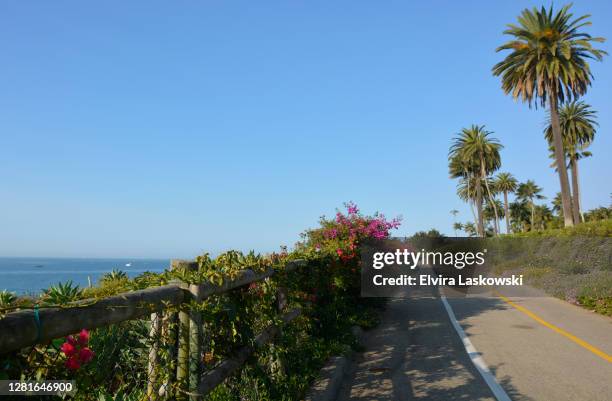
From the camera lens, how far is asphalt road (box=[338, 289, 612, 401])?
22.3 ft

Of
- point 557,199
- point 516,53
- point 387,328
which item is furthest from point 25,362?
point 557,199

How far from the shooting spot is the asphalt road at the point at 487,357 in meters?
6.79

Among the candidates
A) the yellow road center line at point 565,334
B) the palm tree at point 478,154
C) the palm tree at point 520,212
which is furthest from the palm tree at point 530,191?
the yellow road center line at point 565,334

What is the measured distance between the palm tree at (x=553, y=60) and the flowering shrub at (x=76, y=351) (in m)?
36.9

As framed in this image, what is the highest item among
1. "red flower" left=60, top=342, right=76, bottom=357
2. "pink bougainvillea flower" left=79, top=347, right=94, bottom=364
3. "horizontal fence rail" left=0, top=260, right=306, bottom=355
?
"horizontal fence rail" left=0, top=260, right=306, bottom=355

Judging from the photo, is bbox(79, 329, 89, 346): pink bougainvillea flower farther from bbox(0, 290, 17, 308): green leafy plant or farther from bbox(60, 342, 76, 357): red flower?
bbox(0, 290, 17, 308): green leafy plant

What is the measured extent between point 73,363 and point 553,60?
127ft

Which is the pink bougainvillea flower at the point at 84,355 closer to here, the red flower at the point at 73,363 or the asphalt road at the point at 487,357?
the red flower at the point at 73,363

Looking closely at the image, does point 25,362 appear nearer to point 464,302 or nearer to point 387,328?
point 387,328

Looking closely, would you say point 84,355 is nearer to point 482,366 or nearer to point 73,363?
point 73,363

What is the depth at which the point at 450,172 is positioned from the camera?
2995 inches

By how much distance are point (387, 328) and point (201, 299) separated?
924 cm

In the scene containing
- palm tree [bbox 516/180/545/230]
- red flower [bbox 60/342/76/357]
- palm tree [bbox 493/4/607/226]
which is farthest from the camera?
palm tree [bbox 516/180/545/230]

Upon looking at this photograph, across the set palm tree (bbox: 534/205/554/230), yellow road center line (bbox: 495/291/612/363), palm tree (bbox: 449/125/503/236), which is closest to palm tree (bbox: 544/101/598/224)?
palm tree (bbox: 449/125/503/236)
